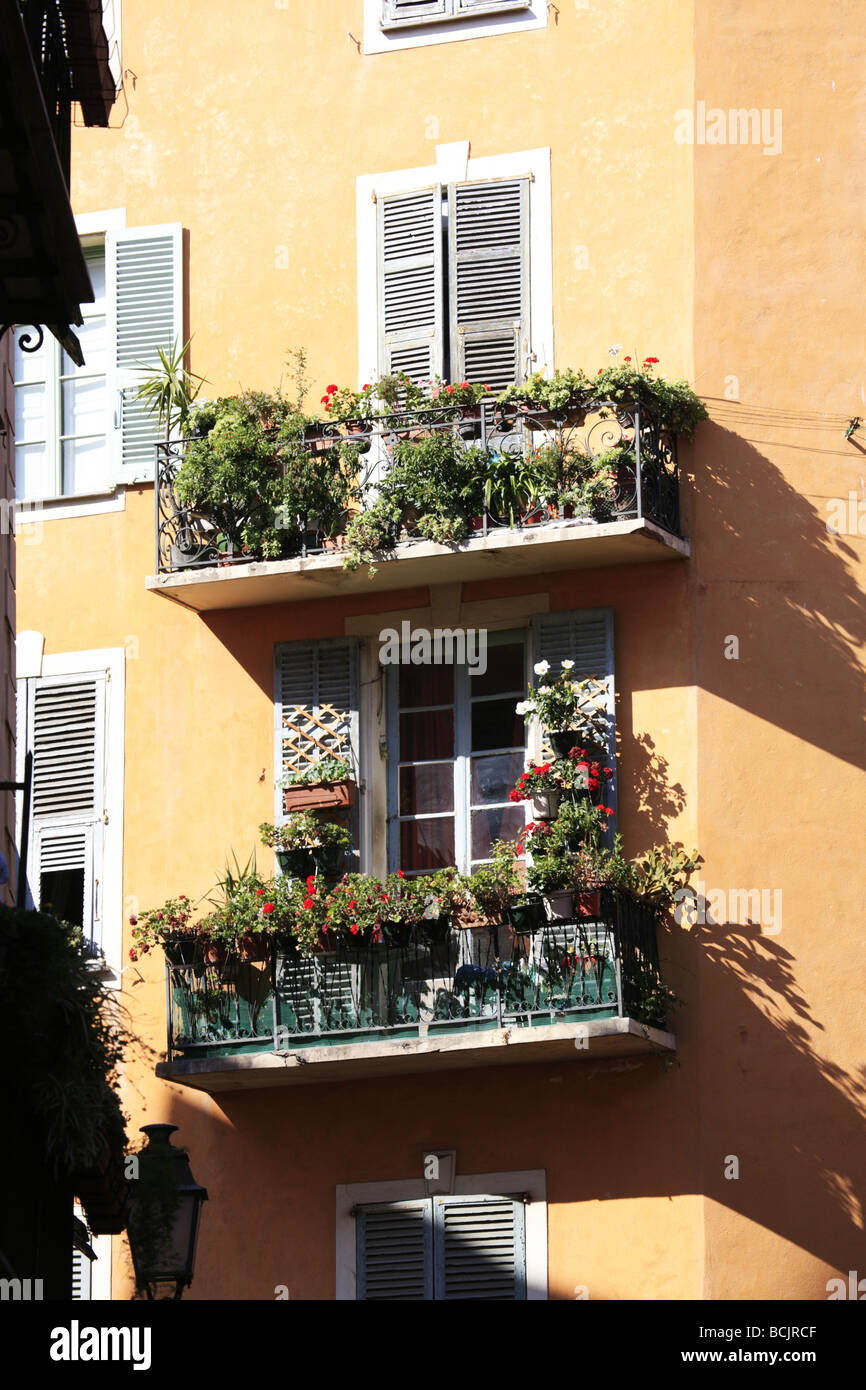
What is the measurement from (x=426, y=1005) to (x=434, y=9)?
6737mm

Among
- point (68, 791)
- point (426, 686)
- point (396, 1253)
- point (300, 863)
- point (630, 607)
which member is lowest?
point (396, 1253)

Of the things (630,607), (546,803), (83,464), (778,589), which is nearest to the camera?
A: (546,803)

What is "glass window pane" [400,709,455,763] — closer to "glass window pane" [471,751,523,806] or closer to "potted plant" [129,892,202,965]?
"glass window pane" [471,751,523,806]

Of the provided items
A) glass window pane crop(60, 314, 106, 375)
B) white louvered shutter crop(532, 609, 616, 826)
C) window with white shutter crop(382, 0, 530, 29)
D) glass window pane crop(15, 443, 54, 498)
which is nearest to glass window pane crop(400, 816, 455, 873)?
white louvered shutter crop(532, 609, 616, 826)

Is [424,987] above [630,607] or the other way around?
the other way around

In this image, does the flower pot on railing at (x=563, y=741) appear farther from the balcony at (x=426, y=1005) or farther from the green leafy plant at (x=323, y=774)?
the green leafy plant at (x=323, y=774)

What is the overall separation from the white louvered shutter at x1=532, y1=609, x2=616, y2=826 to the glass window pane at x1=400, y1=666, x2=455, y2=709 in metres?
0.70

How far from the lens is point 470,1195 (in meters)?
16.8

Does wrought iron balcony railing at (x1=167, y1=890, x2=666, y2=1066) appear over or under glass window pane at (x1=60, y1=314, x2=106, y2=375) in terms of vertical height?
under

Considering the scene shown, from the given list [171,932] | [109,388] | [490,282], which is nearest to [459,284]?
[490,282]

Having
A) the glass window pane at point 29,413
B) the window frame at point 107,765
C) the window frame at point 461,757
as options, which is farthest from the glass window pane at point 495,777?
the glass window pane at point 29,413

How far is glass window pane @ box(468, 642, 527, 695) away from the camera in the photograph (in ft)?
58.3

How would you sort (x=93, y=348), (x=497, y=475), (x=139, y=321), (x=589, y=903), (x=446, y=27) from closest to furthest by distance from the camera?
(x=589, y=903)
(x=497, y=475)
(x=446, y=27)
(x=139, y=321)
(x=93, y=348)

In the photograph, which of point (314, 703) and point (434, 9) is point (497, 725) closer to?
point (314, 703)
